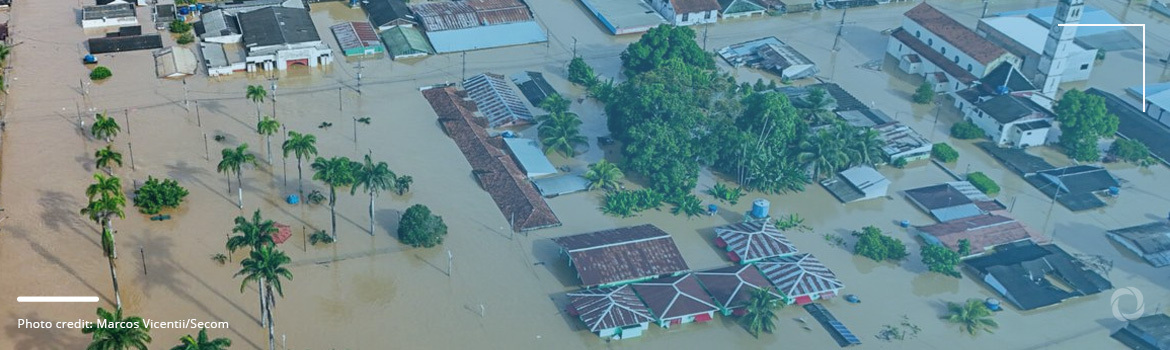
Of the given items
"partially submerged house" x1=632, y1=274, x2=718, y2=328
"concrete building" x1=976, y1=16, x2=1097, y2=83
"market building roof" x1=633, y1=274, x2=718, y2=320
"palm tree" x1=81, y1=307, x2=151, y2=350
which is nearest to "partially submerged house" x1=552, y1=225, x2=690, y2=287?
"market building roof" x1=633, y1=274, x2=718, y2=320

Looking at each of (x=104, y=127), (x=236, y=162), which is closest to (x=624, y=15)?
(x=236, y=162)

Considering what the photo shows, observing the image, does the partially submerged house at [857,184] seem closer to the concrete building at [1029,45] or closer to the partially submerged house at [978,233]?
the partially submerged house at [978,233]

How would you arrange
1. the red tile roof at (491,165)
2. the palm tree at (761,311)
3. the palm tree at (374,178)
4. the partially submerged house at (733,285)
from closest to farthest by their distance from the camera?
the palm tree at (761,311) → the partially submerged house at (733,285) → the palm tree at (374,178) → the red tile roof at (491,165)

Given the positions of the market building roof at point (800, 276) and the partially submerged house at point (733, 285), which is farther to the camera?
the market building roof at point (800, 276)

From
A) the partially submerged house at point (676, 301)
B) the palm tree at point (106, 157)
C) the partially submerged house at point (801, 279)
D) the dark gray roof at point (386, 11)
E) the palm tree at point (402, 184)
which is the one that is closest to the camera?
the partially submerged house at point (676, 301)

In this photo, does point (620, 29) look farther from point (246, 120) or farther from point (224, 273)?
point (224, 273)

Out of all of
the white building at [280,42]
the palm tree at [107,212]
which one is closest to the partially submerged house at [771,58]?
A: the white building at [280,42]

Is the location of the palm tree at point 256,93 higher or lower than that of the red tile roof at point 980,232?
higher

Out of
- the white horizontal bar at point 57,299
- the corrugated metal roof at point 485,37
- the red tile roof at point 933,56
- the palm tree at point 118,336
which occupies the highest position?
the palm tree at point 118,336
